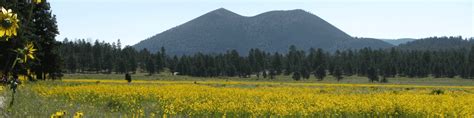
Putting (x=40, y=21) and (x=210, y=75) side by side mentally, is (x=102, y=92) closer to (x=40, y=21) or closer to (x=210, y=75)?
(x=40, y=21)

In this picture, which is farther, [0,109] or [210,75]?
[210,75]

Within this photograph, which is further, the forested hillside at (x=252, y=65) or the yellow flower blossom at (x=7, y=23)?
the forested hillside at (x=252, y=65)

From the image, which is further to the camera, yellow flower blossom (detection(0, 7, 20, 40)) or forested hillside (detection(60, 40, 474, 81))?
forested hillside (detection(60, 40, 474, 81))

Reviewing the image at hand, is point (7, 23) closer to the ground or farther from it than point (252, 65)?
closer to the ground

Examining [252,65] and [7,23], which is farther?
[252,65]

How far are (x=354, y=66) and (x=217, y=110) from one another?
153444mm

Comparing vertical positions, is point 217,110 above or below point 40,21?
below

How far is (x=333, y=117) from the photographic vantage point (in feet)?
48.5

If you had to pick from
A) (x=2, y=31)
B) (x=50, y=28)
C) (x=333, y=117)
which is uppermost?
(x=50, y=28)

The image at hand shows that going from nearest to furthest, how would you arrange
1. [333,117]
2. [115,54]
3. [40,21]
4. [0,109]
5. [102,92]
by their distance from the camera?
[0,109], [333,117], [102,92], [40,21], [115,54]

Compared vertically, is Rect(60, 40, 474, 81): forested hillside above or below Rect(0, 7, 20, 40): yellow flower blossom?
above

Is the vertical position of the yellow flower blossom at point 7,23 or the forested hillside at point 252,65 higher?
the forested hillside at point 252,65

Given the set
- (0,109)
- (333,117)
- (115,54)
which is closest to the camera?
(0,109)

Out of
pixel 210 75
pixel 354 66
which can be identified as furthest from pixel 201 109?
pixel 354 66
